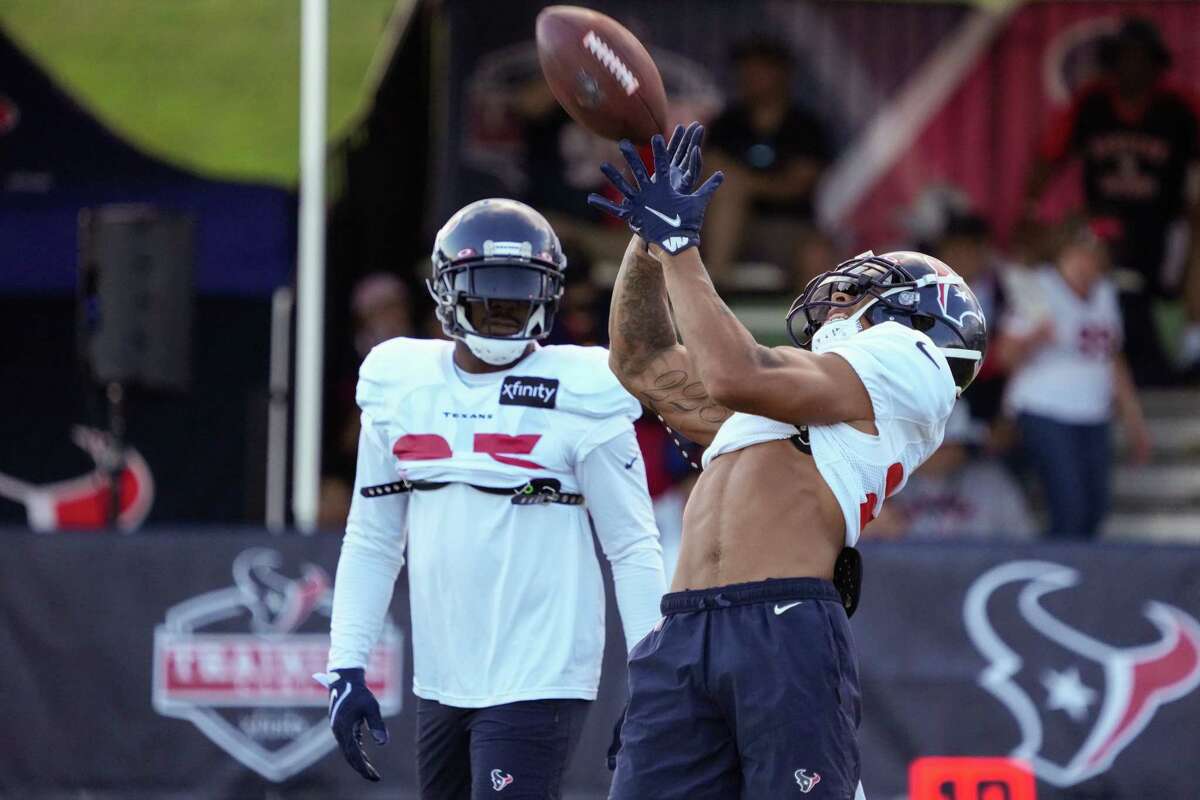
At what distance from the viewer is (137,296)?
29.3 ft

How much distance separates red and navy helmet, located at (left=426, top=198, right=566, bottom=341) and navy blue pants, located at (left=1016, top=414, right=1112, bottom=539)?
5.34 meters

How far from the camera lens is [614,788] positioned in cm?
392

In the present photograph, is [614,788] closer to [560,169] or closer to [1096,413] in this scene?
[1096,413]

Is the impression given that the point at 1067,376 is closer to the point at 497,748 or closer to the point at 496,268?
the point at 496,268

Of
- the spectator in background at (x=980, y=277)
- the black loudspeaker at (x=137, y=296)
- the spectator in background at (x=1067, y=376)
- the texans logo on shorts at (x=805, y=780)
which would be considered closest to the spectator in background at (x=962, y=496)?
the spectator in background at (x=980, y=277)

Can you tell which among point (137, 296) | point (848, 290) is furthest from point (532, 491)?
point (137, 296)

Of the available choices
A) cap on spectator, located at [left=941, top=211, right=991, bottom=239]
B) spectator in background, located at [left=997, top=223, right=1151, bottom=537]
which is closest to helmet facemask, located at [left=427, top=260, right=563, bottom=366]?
spectator in background, located at [left=997, top=223, right=1151, bottom=537]

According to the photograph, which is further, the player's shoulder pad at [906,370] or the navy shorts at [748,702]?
the player's shoulder pad at [906,370]

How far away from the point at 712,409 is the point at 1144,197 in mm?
7702

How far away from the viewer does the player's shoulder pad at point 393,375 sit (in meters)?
4.69

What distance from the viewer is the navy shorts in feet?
12.3

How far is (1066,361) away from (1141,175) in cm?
242

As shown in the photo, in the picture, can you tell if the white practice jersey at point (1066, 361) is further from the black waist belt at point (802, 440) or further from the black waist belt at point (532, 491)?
the black waist belt at point (802, 440)

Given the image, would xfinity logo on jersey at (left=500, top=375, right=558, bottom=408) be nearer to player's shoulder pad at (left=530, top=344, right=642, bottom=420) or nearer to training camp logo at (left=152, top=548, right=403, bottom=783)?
player's shoulder pad at (left=530, top=344, right=642, bottom=420)
